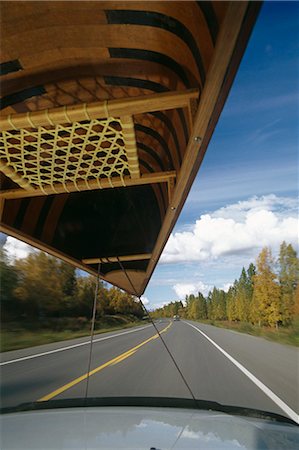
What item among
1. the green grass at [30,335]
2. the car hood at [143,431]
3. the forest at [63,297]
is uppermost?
the forest at [63,297]

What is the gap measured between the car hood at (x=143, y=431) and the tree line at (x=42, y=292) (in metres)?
10.4

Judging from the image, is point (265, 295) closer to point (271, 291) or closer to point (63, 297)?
point (271, 291)

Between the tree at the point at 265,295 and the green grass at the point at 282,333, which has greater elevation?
the tree at the point at 265,295

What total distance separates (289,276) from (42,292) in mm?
15634

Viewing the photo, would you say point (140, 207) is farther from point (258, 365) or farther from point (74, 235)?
point (258, 365)

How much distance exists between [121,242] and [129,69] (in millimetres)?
4538

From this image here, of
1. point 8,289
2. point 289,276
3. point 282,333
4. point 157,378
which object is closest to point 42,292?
point 8,289

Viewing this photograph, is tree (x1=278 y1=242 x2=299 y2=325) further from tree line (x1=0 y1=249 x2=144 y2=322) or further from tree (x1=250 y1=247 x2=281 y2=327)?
tree line (x1=0 y1=249 x2=144 y2=322)

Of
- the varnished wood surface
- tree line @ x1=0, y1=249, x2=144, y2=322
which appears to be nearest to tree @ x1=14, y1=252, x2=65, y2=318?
tree line @ x1=0, y1=249, x2=144, y2=322

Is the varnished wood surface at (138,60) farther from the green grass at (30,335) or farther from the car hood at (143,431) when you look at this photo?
the green grass at (30,335)

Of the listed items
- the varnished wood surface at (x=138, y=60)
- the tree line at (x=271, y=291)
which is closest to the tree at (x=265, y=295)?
the tree line at (x=271, y=291)

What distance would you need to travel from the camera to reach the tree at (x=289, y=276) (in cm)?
2356

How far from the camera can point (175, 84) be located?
2678 millimetres

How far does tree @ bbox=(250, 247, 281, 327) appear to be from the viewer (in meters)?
24.3
